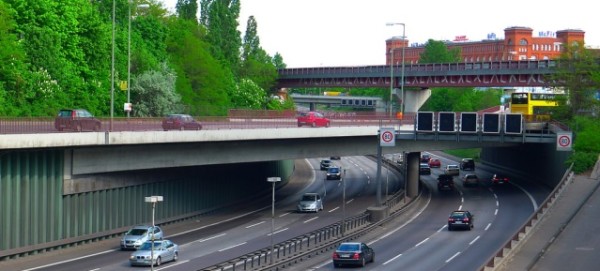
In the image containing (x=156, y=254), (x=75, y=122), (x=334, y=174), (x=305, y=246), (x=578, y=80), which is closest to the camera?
(x=156, y=254)

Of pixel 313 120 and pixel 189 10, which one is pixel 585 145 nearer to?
pixel 313 120

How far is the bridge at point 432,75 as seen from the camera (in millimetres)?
115812

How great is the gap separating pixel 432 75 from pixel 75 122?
8242 centimetres

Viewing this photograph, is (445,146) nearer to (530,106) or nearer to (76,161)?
(530,106)

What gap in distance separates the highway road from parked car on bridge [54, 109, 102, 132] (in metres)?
7.23

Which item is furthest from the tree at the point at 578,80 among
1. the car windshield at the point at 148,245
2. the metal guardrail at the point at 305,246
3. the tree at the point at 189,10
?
the tree at the point at 189,10

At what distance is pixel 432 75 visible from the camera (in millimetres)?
131250

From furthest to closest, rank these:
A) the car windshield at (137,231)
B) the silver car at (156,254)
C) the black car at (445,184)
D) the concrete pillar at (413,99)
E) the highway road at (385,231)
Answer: the concrete pillar at (413,99), the black car at (445,184), the car windshield at (137,231), the highway road at (385,231), the silver car at (156,254)

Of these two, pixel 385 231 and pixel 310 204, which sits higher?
pixel 310 204

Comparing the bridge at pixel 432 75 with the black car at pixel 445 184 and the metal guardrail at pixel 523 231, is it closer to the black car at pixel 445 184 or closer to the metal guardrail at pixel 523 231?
the black car at pixel 445 184

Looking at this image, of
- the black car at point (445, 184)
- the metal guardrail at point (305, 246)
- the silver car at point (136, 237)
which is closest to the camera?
the metal guardrail at point (305, 246)

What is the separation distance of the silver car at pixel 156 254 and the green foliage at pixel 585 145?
35.7 m

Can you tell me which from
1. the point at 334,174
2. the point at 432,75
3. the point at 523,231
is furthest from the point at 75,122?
the point at 432,75

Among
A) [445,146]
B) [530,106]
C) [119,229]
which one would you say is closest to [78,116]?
[119,229]
